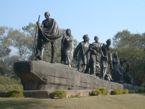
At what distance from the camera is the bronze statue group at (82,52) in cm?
1988

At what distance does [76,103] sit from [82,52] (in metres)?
9.43

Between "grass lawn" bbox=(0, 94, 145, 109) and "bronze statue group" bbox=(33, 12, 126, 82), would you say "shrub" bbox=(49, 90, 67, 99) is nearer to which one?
"grass lawn" bbox=(0, 94, 145, 109)

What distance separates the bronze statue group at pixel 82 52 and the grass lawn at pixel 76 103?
133 inches

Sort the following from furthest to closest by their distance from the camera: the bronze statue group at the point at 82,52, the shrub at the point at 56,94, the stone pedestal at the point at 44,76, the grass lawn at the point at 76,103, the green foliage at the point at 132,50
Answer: the green foliage at the point at 132,50 → the bronze statue group at the point at 82,52 → the stone pedestal at the point at 44,76 → the shrub at the point at 56,94 → the grass lawn at the point at 76,103

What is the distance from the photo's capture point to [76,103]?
16188 mm

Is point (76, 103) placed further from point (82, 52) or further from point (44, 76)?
point (82, 52)

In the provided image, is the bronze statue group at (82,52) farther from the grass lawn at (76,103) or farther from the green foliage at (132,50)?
the green foliage at (132,50)

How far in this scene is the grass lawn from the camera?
47.9 feet

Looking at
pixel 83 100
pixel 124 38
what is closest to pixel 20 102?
pixel 83 100

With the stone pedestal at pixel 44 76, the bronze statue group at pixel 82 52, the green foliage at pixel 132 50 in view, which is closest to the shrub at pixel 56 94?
the stone pedestal at pixel 44 76

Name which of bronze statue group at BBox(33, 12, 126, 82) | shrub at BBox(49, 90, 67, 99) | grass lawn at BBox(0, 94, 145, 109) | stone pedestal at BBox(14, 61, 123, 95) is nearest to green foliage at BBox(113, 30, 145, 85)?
bronze statue group at BBox(33, 12, 126, 82)

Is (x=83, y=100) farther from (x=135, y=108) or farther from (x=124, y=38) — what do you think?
(x=124, y=38)

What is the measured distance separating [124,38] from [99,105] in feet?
140

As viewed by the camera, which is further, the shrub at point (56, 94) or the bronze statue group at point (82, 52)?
the bronze statue group at point (82, 52)
